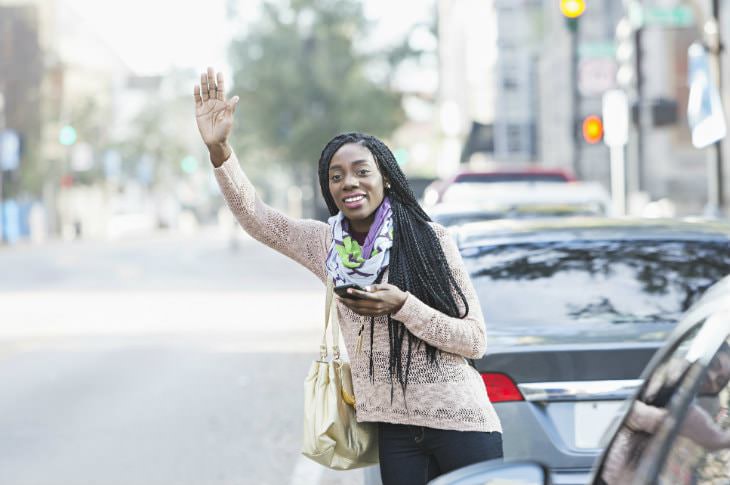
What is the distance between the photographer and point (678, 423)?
2.40m

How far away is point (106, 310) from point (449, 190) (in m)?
9.50

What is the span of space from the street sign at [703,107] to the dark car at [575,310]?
6.20 meters

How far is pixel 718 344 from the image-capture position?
2402mm

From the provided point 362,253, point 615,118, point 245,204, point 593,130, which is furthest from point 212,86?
point 593,130

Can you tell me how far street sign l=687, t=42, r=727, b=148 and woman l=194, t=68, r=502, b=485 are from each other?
27.9ft

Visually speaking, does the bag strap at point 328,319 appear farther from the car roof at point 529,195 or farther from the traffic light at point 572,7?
the traffic light at point 572,7

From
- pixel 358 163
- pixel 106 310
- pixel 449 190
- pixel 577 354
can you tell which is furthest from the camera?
pixel 106 310

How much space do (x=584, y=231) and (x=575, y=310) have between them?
568 mm

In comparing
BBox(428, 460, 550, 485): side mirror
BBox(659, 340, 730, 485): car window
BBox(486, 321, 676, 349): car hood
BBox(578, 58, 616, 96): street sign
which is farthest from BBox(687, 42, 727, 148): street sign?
BBox(659, 340, 730, 485): car window

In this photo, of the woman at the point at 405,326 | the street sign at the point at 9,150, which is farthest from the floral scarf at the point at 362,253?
the street sign at the point at 9,150

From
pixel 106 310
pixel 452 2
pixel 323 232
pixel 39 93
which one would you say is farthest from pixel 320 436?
pixel 452 2

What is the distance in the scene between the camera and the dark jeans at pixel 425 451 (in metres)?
3.68

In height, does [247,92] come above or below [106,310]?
above

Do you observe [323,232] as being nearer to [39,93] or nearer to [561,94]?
[561,94]
